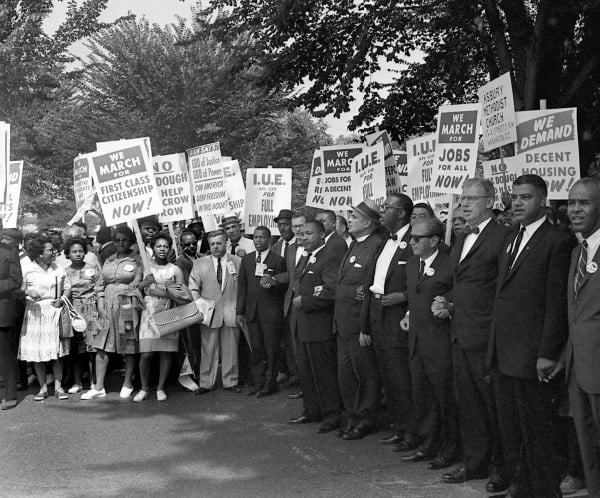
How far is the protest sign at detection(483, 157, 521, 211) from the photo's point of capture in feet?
32.8

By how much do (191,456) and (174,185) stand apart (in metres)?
5.78

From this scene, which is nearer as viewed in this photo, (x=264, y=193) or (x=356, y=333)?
(x=356, y=333)

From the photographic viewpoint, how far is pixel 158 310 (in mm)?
11039

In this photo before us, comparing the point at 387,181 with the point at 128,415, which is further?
the point at 387,181

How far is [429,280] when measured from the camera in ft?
24.7

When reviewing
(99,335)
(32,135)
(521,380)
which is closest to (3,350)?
(99,335)

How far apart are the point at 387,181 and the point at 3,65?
1477 centimetres

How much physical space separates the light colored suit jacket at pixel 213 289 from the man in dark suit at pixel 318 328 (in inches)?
89.3

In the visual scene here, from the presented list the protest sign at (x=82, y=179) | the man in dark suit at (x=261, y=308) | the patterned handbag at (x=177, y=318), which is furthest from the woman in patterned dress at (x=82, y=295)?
the protest sign at (x=82, y=179)

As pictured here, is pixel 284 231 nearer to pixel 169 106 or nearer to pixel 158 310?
pixel 158 310

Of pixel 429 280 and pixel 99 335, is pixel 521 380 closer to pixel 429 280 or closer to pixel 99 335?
pixel 429 280

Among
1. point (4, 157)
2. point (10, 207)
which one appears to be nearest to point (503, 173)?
point (4, 157)

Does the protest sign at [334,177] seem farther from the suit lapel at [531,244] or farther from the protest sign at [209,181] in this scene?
the suit lapel at [531,244]

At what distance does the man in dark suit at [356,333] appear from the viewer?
8.62 meters
